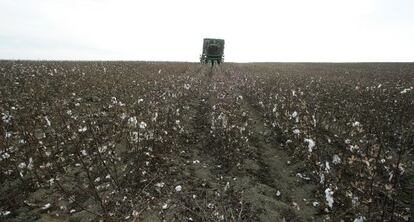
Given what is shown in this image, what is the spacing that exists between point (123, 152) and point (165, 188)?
1945mm

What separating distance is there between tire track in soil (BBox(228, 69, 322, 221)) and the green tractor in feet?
95.4

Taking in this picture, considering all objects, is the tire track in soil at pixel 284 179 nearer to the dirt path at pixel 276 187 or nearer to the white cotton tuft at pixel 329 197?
the dirt path at pixel 276 187

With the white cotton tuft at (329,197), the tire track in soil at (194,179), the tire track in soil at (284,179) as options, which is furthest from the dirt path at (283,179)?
the tire track in soil at (194,179)

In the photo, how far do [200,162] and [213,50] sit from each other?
3180 cm

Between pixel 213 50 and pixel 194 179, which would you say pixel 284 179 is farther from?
pixel 213 50

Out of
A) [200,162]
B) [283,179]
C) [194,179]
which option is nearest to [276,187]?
[283,179]

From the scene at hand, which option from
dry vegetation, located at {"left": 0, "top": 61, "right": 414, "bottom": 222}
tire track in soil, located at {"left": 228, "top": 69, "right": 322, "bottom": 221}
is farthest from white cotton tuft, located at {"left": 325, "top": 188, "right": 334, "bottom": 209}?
tire track in soil, located at {"left": 228, "top": 69, "right": 322, "bottom": 221}

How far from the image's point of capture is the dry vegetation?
5742mm

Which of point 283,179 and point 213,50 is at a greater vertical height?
point 213,50

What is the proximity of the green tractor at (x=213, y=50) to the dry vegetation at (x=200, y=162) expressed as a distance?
2587 centimetres

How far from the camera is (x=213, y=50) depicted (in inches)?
1516

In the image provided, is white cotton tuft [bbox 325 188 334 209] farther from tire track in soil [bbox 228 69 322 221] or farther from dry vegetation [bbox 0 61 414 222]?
tire track in soil [bbox 228 69 322 221]

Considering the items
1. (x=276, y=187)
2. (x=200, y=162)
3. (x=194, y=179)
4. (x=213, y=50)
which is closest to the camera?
(x=276, y=187)

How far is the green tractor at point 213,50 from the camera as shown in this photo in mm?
38406
